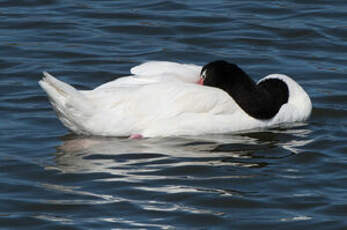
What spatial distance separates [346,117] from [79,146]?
2.97 m

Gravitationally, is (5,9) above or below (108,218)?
above

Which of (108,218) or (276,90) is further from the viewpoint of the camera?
(276,90)

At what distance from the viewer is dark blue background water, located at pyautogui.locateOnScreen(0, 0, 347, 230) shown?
830 cm

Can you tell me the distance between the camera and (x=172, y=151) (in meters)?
9.97

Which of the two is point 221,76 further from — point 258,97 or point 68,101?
point 68,101

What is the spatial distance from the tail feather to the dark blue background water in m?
0.26

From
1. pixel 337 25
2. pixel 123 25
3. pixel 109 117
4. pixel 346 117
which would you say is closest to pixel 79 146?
pixel 109 117

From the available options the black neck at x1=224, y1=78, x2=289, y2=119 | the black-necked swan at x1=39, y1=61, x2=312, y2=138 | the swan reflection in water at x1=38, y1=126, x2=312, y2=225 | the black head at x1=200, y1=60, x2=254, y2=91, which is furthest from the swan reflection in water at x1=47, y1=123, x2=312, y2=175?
the black head at x1=200, y1=60, x2=254, y2=91

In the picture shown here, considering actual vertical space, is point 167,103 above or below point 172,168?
above

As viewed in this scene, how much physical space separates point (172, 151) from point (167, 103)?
1.84 ft

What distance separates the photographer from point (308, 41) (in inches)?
549

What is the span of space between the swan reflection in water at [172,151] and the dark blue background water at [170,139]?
0.02 meters

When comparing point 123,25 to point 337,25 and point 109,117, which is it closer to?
point 337,25

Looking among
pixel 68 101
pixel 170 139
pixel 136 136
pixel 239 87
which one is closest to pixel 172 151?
pixel 170 139
